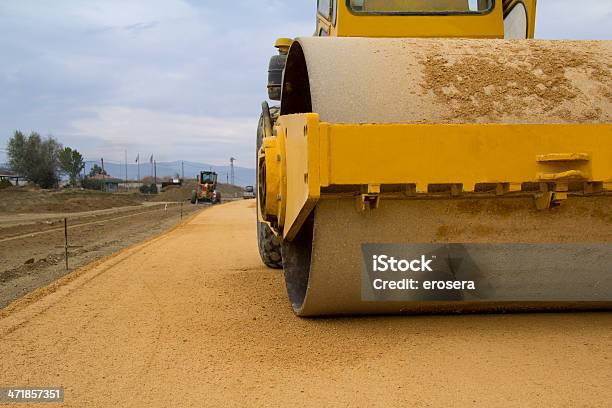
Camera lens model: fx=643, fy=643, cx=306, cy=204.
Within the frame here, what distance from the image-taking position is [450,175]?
312 centimetres

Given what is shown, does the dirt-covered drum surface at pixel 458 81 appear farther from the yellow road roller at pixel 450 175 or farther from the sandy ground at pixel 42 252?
the sandy ground at pixel 42 252

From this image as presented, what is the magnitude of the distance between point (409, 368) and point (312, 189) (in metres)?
1.07

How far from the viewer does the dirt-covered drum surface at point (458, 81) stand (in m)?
3.44

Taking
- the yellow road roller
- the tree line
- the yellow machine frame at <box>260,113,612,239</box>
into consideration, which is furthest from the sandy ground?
the tree line

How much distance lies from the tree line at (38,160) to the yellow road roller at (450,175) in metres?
67.4

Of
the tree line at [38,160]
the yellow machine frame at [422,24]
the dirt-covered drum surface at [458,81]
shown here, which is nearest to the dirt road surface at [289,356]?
the dirt-covered drum surface at [458,81]

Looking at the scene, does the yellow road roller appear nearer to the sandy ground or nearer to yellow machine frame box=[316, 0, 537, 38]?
yellow machine frame box=[316, 0, 537, 38]

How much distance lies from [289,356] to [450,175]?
1.35 metres

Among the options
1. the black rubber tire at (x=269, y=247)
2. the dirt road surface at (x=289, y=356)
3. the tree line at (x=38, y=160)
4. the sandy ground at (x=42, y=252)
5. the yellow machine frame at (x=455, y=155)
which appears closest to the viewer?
the dirt road surface at (x=289, y=356)

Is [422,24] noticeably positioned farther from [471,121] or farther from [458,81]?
[471,121]

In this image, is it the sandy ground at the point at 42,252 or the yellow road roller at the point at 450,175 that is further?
the sandy ground at the point at 42,252

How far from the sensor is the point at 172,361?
358cm

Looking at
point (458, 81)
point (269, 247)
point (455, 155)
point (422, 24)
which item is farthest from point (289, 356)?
point (269, 247)

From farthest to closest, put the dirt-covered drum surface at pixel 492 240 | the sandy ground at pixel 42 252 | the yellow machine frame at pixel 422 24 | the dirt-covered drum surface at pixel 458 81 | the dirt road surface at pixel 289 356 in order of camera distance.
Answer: the sandy ground at pixel 42 252
the yellow machine frame at pixel 422 24
the dirt-covered drum surface at pixel 492 240
the dirt-covered drum surface at pixel 458 81
the dirt road surface at pixel 289 356
